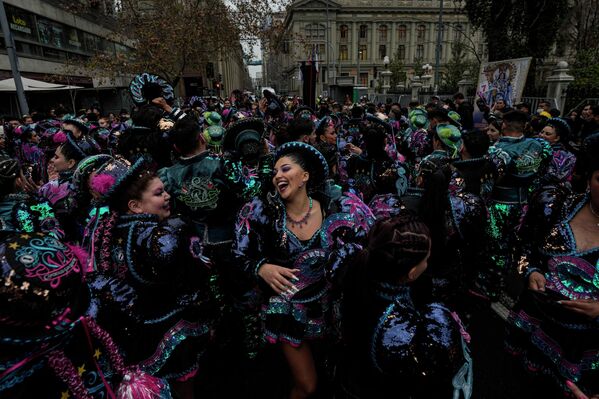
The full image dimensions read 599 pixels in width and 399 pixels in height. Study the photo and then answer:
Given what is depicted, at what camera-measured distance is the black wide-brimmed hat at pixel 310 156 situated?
2734 mm

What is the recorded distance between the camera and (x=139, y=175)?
253 cm

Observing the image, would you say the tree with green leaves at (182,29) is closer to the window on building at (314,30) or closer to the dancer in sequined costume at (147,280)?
the dancer in sequined costume at (147,280)

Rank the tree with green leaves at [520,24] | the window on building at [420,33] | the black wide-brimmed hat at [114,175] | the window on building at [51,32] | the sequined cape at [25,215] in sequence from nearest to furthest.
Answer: the black wide-brimmed hat at [114,175] < the sequined cape at [25,215] < the tree with green leaves at [520,24] < the window on building at [51,32] < the window on building at [420,33]

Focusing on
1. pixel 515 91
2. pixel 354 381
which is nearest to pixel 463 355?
pixel 354 381

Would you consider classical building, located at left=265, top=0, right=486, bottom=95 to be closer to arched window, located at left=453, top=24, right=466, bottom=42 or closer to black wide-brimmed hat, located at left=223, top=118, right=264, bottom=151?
arched window, located at left=453, top=24, right=466, bottom=42

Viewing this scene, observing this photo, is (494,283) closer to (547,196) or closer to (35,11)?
(547,196)

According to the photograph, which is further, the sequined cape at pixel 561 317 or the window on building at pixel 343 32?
the window on building at pixel 343 32

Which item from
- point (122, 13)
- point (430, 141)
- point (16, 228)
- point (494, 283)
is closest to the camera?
point (16, 228)

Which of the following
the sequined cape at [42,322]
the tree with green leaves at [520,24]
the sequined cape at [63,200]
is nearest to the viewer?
the sequined cape at [42,322]

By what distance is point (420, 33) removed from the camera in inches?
3147

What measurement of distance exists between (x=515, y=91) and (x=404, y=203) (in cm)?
1316

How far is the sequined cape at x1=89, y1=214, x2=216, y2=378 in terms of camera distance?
2.31 m

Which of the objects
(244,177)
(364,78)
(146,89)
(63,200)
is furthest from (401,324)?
(364,78)

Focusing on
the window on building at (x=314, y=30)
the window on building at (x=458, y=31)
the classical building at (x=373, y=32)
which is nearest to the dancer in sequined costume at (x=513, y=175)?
the window on building at (x=458, y=31)
